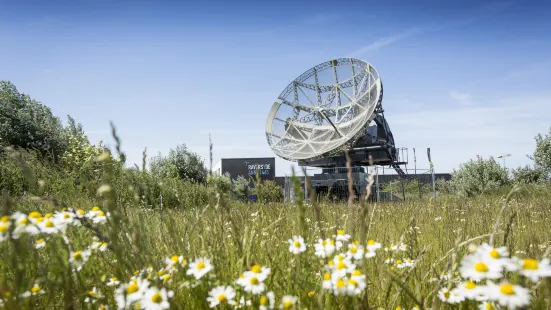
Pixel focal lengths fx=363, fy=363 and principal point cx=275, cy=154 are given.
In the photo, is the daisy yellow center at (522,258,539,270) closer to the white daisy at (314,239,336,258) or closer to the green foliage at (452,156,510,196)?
the white daisy at (314,239,336,258)

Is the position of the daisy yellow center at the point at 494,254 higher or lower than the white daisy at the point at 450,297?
higher

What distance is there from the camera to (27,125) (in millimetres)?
16688

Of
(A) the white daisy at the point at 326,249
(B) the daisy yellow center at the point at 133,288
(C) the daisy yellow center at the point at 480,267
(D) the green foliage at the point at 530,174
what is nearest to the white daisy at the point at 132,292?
(B) the daisy yellow center at the point at 133,288

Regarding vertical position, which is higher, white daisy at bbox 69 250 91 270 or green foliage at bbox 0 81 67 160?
green foliage at bbox 0 81 67 160

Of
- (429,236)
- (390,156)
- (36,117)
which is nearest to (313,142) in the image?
(390,156)

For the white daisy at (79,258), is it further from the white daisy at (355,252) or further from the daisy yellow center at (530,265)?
the daisy yellow center at (530,265)

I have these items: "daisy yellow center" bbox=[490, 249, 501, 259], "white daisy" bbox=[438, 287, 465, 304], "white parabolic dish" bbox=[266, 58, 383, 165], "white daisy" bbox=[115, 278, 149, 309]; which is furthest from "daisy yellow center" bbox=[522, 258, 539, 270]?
"white parabolic dish" bbox=[266, 58, 383, 165]

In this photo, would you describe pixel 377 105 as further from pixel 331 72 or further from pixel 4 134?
pixel 4 134

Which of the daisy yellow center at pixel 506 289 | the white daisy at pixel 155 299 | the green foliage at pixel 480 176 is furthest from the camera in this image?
the green foliage at pixel 480 176

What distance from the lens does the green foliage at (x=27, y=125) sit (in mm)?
16297

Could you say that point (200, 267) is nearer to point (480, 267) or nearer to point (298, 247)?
point (298, 247)

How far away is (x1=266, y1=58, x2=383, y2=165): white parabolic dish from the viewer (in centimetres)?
1745

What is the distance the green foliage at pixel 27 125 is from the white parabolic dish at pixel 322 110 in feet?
35.0

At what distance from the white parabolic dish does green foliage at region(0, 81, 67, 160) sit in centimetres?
1068
